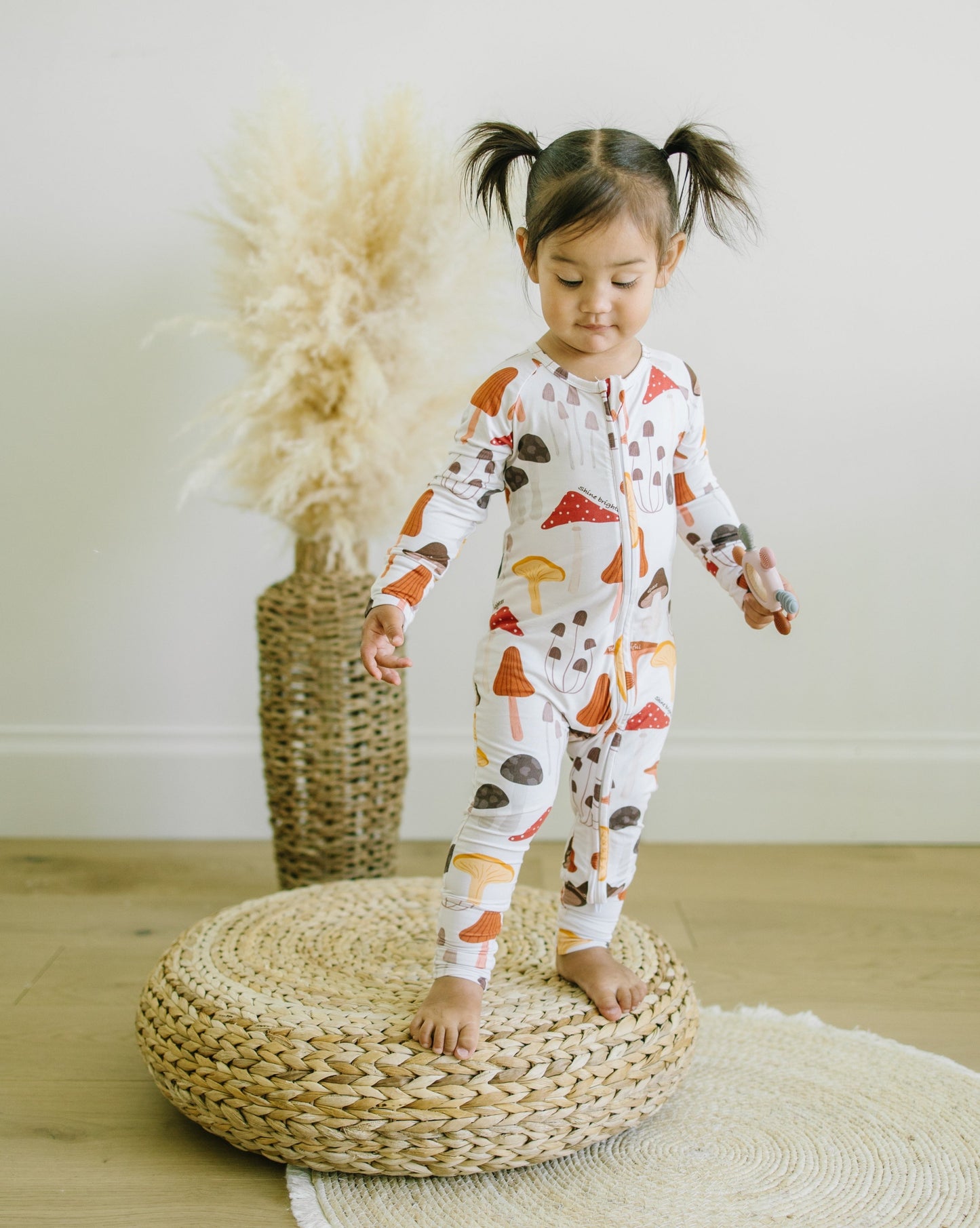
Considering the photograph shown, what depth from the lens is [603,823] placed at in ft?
3.70

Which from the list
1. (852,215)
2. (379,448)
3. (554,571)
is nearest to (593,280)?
(554,571)

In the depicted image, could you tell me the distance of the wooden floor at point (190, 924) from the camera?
1020 millimetres

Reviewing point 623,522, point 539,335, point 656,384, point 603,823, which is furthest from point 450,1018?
point 539,335

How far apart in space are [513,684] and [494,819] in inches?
4.6

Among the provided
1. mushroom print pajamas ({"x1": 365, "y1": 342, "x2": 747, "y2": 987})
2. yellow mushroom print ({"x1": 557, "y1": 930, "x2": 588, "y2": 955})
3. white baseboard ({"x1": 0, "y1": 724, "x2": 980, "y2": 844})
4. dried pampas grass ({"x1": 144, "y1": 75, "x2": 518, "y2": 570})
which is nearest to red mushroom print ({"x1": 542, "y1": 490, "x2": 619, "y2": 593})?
mushroom print pajamas ({"x1": 365, "y1": 342, "x2": 747, "y2": 987})

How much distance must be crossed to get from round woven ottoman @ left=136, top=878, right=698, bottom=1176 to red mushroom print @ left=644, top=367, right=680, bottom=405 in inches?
20.9

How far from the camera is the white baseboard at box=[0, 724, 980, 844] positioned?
185 cm

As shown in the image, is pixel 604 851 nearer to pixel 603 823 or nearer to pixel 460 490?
pixel 603 823

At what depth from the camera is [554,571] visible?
3.50 feet

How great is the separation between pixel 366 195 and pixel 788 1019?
103 centimetres

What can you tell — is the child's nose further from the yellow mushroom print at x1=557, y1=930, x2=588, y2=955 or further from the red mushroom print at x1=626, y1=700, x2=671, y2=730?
the yellow mushroom print at x1=557, y1=930, x2=588, y2=955

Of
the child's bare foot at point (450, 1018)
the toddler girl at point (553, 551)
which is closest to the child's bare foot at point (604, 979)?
the toddler girl at point (553, 551)

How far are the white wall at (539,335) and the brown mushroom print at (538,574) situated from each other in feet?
2.01

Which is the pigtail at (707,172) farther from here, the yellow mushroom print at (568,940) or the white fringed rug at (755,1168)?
the white fringed rug at (755,1168)
